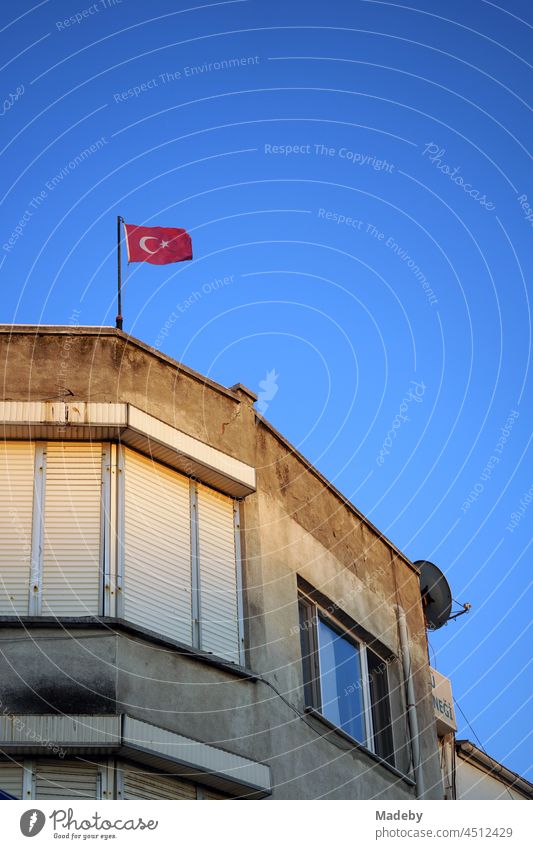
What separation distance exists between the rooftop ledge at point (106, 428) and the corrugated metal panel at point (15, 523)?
27 centimetres

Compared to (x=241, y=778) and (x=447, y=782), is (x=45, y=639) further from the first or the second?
(x=447, y=782)

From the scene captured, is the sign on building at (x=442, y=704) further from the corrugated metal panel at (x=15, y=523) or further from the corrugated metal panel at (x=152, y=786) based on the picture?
the corrugated metal panel at (x=15, y=523)

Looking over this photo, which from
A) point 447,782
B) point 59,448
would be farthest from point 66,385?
point 447,782

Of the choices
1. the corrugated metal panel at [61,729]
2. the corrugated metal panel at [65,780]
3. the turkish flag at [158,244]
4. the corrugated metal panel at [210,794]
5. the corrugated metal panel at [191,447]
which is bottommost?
the corrugated metal panel at [65,780]

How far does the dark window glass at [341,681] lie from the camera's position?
67.7 feet

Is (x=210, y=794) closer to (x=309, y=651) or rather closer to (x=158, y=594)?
(x=158, y=594)

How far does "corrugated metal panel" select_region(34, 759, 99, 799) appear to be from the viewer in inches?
617

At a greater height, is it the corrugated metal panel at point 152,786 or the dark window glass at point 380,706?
the dark window glass at point 380,706

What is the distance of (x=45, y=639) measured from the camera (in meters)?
16.5

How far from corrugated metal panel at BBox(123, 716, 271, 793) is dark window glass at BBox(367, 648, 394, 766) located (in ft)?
15.0

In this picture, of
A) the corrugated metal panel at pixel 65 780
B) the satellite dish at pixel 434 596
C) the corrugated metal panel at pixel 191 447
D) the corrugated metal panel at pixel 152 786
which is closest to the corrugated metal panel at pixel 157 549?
the corrugated metal panel at pixel 191 447

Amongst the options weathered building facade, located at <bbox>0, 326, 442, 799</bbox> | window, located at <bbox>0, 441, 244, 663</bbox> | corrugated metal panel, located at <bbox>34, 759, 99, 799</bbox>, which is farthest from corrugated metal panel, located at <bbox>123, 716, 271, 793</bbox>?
window, located at <bbox>0, 441, 244, 663</bbox>

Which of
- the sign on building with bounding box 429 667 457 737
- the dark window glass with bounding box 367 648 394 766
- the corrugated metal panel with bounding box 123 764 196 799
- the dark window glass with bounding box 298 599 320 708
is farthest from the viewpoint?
the sign on building with bounding box 429 667 457 737

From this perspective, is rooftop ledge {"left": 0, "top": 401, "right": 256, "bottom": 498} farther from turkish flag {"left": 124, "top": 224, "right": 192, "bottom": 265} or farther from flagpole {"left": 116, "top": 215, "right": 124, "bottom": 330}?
turkish flag {"left": 124, "top": 224, "right": 192, "bottom": 265}
